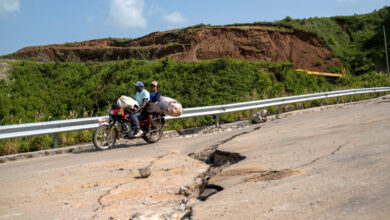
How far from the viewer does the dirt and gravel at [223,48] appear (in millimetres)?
40656

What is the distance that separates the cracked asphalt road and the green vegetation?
17.6 m

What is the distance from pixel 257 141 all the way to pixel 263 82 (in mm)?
21300

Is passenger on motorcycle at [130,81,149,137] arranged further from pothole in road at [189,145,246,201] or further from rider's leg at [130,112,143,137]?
pothole in road at [189,145,246,201]

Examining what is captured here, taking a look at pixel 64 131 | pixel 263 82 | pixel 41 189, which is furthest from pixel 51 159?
pixel 263 82

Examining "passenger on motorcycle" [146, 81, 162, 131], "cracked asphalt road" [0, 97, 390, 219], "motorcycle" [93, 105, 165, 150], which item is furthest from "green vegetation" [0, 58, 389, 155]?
"cracked asphalt road" [0, 97, 390, 219]

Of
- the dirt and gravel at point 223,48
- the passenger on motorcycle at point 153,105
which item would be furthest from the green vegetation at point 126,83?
the passenger on motorcycle at point 153,105

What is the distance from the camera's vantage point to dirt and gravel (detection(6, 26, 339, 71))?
40.7m

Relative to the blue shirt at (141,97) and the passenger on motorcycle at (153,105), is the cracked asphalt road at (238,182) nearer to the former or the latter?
the passenger on motorcycle at (153,105)

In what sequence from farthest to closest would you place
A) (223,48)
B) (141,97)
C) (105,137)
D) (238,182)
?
1. (223,48)
2. (141,97)
3. (105,137)
4. (238,182)

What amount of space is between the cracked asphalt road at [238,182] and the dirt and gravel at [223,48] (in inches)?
1271

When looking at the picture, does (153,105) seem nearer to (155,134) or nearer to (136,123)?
(136,123)

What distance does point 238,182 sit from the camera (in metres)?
4.80

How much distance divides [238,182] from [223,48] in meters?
36.6

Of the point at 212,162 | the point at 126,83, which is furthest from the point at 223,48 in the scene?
the point at 212,162
